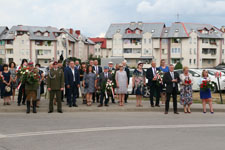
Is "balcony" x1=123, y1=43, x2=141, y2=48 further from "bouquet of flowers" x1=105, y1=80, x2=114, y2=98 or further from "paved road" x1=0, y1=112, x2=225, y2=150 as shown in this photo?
"paved road" x1=0, y1=112, x2=225, y2=150

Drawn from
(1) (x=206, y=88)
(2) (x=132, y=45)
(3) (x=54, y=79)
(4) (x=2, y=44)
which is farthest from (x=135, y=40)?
(3) (x=54, y=79)

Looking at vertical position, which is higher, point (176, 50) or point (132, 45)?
point (132, 45)

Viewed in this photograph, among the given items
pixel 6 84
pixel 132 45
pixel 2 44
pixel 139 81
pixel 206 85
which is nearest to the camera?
pixel 206 85

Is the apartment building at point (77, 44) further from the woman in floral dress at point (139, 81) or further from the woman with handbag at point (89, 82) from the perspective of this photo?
the woman in floral dress at point (139, 81)

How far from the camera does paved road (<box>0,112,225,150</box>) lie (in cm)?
782

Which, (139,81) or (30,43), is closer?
(139,81)

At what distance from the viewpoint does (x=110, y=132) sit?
9562mm

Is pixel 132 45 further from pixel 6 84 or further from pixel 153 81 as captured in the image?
pixel 6 84

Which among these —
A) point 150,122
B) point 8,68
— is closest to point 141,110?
point 150,122

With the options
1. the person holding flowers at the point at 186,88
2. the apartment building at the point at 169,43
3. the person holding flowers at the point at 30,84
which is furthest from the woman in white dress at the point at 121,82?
the apartment building at the point at 169,43

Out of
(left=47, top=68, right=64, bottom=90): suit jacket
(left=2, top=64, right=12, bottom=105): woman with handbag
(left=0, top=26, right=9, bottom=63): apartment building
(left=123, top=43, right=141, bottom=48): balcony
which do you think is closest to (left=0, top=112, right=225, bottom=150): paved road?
(left=47, top=68, right=64, bottom=90): suit jacket

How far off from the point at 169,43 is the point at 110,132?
8368 cm

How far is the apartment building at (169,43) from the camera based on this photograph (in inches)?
3556

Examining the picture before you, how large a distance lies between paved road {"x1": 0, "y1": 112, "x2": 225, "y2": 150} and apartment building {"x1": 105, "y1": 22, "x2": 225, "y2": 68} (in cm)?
7890
